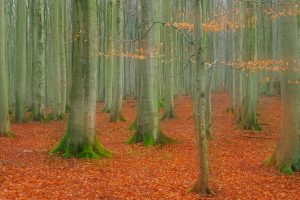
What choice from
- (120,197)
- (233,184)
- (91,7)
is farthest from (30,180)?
(91,7)

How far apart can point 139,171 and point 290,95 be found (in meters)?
4.02

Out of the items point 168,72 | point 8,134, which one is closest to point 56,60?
point 168,72

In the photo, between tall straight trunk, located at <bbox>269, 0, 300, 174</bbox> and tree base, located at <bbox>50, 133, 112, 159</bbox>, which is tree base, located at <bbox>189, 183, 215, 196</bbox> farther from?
tree base, located at <bbox>50, 133, 112, 159</bbox>

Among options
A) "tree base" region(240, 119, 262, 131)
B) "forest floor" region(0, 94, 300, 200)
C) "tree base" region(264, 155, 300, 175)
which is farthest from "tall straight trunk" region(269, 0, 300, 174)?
"tree base" region(240, 119, 262, 131)

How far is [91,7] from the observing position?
10469mm

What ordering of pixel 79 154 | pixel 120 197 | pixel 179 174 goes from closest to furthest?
pixel 120 197
pixel 179 174
pixel 79 154

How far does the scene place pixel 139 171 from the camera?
9234 millimetres

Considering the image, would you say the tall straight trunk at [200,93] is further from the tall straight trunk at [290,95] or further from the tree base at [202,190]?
the tall straight trunk at [290,95]

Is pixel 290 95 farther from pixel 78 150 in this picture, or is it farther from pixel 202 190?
pixel 78 150

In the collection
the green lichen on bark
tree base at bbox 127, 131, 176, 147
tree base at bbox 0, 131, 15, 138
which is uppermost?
tree base at bbox 0, 131, 15, 138

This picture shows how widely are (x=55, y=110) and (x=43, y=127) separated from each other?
7.11 feet

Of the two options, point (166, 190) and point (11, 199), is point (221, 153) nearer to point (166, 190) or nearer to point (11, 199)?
point (166, 190)

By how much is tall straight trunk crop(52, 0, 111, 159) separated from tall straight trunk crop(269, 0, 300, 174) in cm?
469

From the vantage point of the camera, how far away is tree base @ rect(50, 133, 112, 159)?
10.1m
